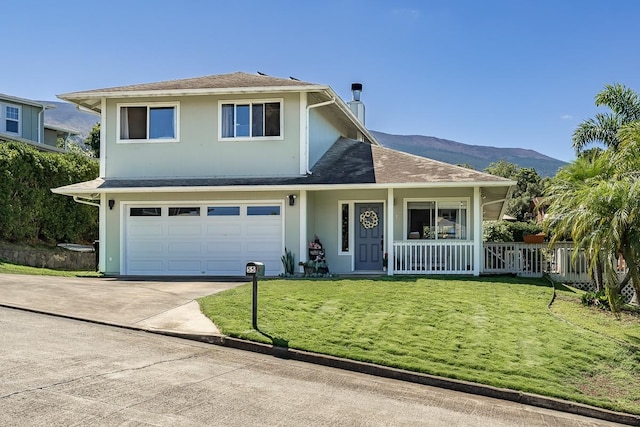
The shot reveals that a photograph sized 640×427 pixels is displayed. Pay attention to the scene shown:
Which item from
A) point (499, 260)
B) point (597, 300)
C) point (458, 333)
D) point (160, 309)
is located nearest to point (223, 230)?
point (160, 309)

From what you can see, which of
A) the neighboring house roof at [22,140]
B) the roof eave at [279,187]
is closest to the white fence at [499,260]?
the roof eave at [279,187]

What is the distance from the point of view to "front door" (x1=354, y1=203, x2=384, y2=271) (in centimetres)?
1884

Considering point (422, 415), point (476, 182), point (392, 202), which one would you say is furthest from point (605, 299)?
point (422, 415)

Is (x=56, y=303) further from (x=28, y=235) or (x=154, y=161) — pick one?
(x=28, y=235)

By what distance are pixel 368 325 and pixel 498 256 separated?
946cm

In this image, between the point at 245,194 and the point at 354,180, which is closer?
the point at 354,180

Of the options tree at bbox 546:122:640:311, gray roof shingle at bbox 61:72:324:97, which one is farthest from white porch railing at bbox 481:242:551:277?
gray roof shingle at bbox 61:72:324:97

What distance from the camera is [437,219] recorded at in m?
18.7

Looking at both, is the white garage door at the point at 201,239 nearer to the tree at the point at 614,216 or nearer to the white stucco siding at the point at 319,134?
the white stucco siding at the point at 319,134

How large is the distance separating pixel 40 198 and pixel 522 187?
1916 inches

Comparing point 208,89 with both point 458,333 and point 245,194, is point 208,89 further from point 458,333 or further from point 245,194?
point 458,333

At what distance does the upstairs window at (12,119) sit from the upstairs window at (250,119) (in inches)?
693

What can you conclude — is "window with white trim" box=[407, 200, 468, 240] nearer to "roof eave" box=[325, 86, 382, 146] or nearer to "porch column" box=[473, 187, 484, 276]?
"porch column" box=[473, 187, 484, 276]

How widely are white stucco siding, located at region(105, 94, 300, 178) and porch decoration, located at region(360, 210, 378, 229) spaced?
2588 mm
